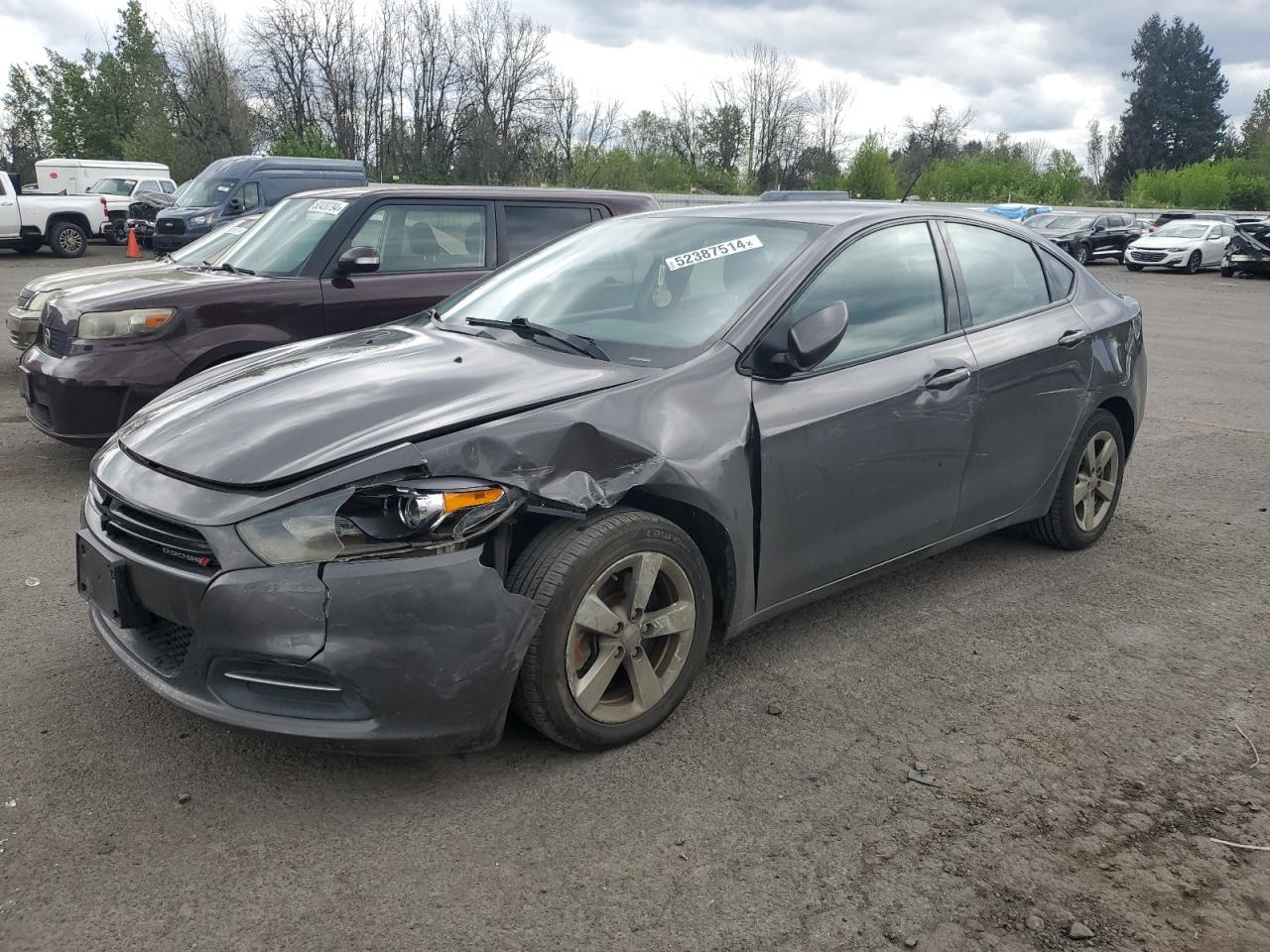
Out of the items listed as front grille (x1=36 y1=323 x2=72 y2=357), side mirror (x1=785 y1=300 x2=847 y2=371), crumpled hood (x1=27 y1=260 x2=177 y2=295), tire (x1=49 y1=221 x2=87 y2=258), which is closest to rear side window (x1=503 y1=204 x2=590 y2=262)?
crumpled hood (x1=27 y1=260 x2=177 y2=295)

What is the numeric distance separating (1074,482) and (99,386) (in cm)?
500

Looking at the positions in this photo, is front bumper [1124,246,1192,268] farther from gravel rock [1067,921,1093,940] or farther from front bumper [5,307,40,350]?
gravel rock [1067,921,1093,940]

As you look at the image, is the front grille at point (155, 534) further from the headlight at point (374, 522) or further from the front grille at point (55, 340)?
the front grille at point (55, 340)

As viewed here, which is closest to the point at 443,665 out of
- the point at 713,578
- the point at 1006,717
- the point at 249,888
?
the point at 249,888

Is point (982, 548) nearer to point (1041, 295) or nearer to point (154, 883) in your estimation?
point (1041, 295)

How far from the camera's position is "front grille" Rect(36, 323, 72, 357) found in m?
5.93

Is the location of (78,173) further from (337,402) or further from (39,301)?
(337,402)

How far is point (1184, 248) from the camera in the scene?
→ 29031 mm

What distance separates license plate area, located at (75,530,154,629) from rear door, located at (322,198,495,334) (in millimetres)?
3652

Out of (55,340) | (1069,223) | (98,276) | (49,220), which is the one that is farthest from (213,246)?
(1069,223)

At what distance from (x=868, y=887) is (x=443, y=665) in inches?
45.3

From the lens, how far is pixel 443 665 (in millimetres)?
2658

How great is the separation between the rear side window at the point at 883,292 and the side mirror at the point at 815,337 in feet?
0.57

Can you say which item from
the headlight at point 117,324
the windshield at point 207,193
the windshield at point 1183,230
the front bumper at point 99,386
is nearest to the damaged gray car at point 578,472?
the front bumper at point 99,386
